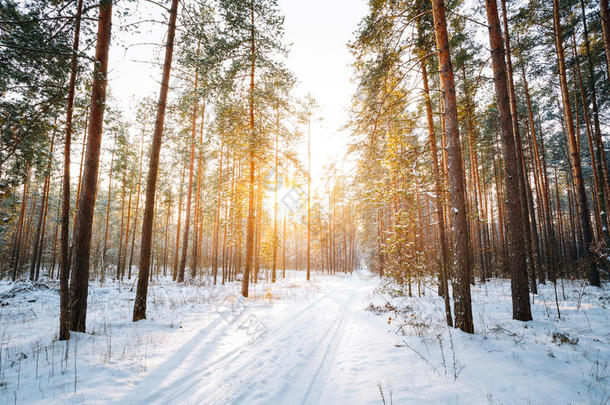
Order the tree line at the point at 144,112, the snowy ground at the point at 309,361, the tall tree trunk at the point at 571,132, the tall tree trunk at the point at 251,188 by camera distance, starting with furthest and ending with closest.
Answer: the tall tree trunk at the point at 251,188, the tall tree trunk at the point at 571,132, the tree line at the point at 144,112, the snowy ground at the point at 309,361

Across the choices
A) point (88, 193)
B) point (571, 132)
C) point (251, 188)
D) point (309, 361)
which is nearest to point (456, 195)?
point (309, 361)

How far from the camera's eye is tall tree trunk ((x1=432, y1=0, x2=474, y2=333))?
17.3 ft

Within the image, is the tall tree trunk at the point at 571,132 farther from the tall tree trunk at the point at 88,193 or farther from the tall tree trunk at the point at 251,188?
the tall tree trunk at the point at 88,193

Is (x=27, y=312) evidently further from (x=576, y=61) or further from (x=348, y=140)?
(x=576, y=61)

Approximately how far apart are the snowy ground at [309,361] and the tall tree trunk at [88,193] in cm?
76

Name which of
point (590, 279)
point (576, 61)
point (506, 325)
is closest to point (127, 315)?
point (506, 325)

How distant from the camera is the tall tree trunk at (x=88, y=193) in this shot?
17.8 ft

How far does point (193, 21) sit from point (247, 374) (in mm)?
9221

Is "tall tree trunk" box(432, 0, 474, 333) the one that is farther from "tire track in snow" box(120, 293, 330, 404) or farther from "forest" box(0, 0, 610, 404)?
"tire track in snow" box(120, 293, 330, 404)

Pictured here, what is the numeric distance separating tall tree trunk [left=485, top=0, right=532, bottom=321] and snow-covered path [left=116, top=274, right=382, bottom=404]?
3681 mm

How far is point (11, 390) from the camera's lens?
3.14 m

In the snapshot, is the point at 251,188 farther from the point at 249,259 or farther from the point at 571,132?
the point at 571,132

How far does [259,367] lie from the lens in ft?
12.9

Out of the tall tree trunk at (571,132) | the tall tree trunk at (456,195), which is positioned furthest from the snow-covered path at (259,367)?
the tall tree trunk at (571,132)
